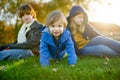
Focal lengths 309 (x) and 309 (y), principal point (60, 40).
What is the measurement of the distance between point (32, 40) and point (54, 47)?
1286 mm

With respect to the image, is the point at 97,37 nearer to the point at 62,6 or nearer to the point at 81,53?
the point at 81,53

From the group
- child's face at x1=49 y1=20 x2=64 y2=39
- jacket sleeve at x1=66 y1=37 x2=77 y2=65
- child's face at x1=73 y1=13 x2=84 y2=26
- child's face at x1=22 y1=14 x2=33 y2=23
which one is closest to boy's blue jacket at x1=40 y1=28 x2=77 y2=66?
jacket sleeve at x1=66 y1=37 x2=77 y2=65

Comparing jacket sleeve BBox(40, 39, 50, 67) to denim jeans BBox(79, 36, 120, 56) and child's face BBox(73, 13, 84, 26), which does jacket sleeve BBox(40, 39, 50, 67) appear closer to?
child's face BBox(73, 13, 84, 26)

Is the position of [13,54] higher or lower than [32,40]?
lower

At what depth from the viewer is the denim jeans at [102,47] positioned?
7.47m

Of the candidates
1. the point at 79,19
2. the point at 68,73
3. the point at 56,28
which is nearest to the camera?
the point at 68,73

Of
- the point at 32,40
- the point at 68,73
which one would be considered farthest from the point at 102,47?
the point at 68,73

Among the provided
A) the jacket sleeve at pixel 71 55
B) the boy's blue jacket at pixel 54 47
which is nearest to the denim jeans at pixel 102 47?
the boy's blue jacket at pixel 54 47

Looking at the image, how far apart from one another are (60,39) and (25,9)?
5.41 feet

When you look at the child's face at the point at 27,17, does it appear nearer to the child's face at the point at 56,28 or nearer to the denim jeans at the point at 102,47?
the denim jeans at the point at 102,47

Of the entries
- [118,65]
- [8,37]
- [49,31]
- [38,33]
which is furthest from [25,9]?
[8,37]

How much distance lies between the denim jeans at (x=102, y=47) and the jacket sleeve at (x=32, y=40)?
3.84ft

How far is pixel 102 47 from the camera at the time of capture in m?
7.68

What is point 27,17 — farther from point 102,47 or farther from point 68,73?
point 68,73
